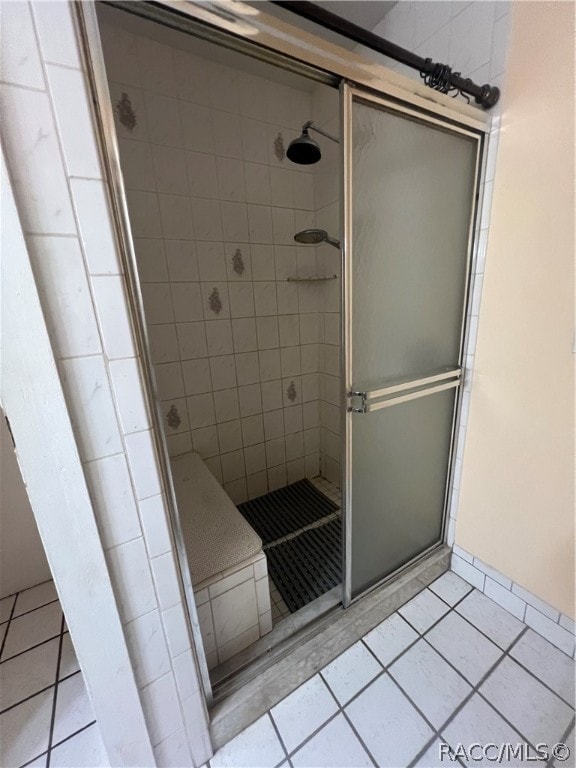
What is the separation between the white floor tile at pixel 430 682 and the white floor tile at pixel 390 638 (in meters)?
0.03

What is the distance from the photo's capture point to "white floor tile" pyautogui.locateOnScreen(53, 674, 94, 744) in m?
0.94

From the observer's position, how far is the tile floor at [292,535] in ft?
4.08

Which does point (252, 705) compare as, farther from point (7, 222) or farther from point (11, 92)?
point (11, 92)

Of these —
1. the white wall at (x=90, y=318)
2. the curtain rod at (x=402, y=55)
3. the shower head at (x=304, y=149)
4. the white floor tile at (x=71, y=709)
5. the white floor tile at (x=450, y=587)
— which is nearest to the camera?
the white wall at (x=90, y=318)

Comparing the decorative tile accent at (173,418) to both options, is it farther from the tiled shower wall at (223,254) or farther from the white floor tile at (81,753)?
the white floor tile at (81,753)

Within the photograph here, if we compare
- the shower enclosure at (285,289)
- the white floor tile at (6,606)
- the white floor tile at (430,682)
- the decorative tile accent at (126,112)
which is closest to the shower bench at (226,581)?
the shower enclosure at (285,289)

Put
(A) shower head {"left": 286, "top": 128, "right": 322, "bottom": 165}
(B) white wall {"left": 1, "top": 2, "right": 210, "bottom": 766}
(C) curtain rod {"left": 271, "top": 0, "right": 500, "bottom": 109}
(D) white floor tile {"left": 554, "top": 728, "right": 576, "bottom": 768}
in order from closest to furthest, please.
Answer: (B) white wall {"left": 1, "top": 2, "right": 210, "bottom": 766}
(C) curtain rod {"left": 271, "top": 0, "right": 500, "bottom": 109}
(D) white floor tile {"left": 554, "top": 728, "right": 576, "bottom": 768}
(A) shower head {"left": 286, "top": 128, "right": 322, "bottom": 165}

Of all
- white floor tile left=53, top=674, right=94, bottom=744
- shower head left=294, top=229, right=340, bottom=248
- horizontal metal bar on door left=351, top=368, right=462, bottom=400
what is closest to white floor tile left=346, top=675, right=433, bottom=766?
white floor tile left=53, top=674, right=94, bottom=744

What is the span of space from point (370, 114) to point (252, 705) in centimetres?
171

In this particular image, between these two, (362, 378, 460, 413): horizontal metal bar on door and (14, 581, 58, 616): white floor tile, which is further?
(14, 581, 58, 616): white floor tile

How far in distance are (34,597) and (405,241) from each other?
2.01 metres

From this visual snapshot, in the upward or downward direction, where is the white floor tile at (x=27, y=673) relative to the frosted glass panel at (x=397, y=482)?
downward

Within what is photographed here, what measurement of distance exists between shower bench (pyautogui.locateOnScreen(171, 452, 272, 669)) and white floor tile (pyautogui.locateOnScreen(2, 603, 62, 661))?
65cm

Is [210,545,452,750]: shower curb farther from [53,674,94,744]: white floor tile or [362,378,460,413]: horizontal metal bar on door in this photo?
[362,378,460,413]: horizontal metal bar on door
